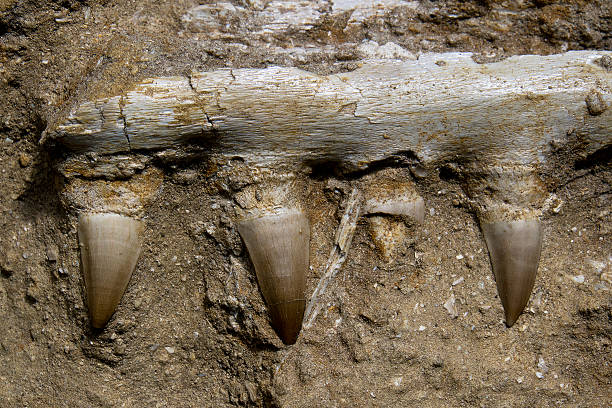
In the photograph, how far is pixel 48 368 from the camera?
1274mm

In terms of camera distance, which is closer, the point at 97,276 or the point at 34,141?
the point at 97,276

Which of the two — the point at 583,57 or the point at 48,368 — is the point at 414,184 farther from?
the point at 48,368

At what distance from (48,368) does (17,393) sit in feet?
0.28

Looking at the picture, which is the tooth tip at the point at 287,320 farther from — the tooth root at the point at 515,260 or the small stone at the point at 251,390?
the tooth root at the point at 515,260

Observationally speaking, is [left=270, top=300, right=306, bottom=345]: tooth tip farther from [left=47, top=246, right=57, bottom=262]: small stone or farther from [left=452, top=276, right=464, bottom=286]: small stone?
[left=47, top=246, right=57, bottom=262]: small stone

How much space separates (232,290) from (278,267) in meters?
0.12

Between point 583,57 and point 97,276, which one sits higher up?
point 583,57

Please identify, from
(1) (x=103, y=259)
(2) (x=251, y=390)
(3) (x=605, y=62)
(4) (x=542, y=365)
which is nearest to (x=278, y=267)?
(2) (x=251, y=390)

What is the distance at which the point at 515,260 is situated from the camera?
4.33 ft

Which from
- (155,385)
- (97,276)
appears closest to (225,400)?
(155,385)

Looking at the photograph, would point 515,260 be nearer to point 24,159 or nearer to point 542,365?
point 542,365

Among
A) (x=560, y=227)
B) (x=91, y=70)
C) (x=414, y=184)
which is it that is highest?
(x=91, y=70)

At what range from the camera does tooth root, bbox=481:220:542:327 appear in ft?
4.32

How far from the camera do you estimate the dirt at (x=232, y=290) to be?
4.15ft
